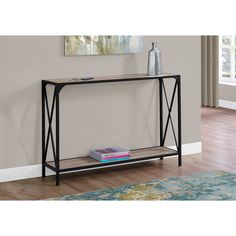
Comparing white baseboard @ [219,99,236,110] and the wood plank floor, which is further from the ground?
white baseboard @ [219,99,236,110]

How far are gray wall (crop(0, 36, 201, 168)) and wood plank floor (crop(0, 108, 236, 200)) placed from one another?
0.22 meters

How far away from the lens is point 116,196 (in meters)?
3.59

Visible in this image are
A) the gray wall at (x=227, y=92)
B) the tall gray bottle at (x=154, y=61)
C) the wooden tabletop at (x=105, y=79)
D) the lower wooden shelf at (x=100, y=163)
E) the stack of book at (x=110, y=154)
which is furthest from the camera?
the gray wall at (x=227, y=92)

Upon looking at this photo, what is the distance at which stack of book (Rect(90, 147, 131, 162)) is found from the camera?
4.16 m

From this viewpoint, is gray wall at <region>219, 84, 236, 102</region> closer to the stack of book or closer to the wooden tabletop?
the wooden tabletop

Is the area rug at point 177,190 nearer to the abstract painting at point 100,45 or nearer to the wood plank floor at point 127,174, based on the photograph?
the wood plank floor at point 127,174

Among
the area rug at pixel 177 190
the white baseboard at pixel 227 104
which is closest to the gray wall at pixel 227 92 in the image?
the white baseboard at pixel 227 104

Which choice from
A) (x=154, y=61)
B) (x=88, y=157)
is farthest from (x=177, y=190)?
(x=154, y=61)

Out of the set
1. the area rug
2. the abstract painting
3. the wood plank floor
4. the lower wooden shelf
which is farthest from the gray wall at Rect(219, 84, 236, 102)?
the area rug

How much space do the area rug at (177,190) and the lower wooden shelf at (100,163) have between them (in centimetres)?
35

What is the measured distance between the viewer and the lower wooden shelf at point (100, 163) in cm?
401

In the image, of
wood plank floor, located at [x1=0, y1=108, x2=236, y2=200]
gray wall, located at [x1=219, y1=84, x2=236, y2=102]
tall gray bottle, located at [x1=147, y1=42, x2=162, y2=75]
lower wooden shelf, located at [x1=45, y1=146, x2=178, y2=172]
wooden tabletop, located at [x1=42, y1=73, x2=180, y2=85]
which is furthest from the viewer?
gray wall, located at [x1=219, y1=84, x2=236, y2=102]

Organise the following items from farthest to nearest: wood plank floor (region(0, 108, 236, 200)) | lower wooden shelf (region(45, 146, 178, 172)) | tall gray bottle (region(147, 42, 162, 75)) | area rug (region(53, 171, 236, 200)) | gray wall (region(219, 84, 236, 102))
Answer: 1. gray wall (region(219, 84, 236, 102))
2. tall gray bottle (region(147, 42, 162, 75))
3. lower wooden shelf (region(45, 146, 178, 172))
4. wood plank floor (region(0, 108, 236, 200))
5. area rug (region(53, 171, 236, 200))
